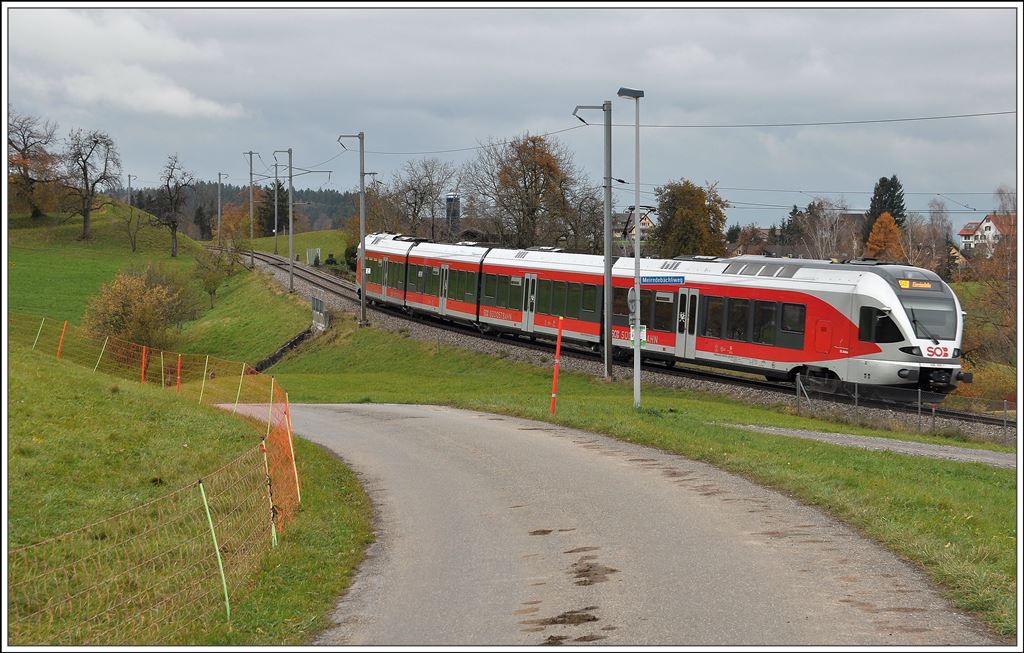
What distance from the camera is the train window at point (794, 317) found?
29.8 meters

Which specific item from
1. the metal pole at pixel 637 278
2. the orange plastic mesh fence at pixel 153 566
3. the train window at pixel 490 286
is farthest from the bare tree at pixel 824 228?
the orange plastic mesh fence at pixel 153 566

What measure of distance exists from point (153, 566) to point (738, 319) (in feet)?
75.1

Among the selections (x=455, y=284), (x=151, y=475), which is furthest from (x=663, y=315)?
(x=151, y=475)

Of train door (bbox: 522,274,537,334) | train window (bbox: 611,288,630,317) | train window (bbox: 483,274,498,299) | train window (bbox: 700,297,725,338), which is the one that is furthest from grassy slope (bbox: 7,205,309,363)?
train window (bbox: 700,297,725,338)

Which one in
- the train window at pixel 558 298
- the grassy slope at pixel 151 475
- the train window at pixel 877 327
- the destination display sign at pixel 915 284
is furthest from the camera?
the train window at pixel 558 298

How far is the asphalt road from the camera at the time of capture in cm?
838

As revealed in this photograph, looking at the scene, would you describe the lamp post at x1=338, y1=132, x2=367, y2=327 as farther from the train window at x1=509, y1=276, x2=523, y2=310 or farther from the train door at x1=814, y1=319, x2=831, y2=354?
the train door at x1=814, y1=319, x2=831, y2=354

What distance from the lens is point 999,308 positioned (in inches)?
2398

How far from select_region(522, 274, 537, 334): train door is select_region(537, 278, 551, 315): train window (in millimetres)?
195

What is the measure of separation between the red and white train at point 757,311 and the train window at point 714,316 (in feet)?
0.13

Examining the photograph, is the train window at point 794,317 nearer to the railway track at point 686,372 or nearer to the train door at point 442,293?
the railway track at point 686,372

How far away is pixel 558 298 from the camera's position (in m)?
39.1

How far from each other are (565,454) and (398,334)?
105ft

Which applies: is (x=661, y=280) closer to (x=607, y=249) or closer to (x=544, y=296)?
(x=607, y=249)
